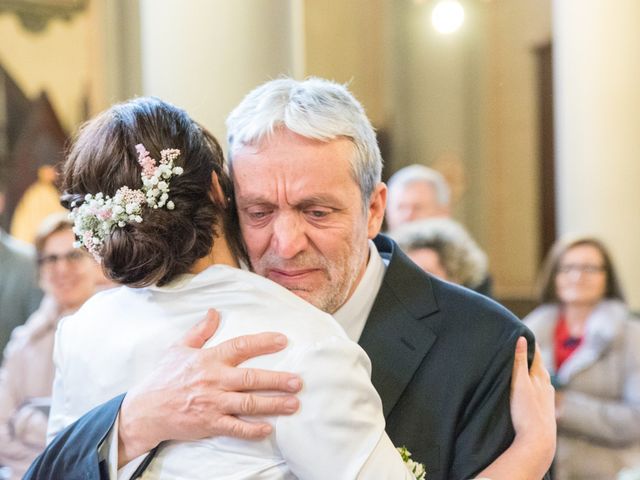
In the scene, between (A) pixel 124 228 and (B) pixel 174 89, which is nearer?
(A) pixel 124 228

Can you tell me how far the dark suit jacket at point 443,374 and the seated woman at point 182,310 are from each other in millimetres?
217

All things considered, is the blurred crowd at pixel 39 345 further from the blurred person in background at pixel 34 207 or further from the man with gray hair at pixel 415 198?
the blurred person in background at pixel 34 207

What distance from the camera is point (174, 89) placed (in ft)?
17.2

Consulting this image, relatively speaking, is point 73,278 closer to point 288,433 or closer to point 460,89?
point 288,433

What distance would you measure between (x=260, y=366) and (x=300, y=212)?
1.95 ft

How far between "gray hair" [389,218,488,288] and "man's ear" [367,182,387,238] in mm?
2316

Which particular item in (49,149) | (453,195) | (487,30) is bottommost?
(453,195)

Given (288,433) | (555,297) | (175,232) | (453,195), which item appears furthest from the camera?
(453,195)

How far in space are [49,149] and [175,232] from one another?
24.7 feet

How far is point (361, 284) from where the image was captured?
2707 millimetres

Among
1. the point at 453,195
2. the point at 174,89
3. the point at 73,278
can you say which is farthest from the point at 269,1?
the point at 453,195

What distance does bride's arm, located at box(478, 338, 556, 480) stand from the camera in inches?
94.3

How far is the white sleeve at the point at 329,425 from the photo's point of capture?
1.99 metres

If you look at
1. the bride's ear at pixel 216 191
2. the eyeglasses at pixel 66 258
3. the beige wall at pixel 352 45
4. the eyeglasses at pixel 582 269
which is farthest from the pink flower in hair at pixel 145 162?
the beige wall at pixel 352 45
